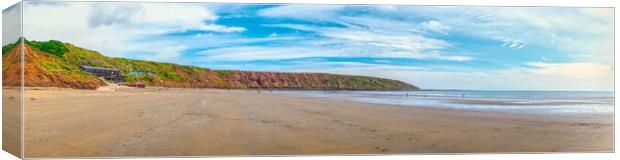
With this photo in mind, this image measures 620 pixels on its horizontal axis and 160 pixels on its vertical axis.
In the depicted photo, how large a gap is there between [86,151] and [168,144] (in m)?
0.94

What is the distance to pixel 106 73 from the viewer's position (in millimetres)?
8625

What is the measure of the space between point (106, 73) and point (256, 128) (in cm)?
197

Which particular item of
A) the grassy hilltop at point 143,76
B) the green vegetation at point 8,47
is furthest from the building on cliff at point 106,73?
the green vegetation at point 8,47

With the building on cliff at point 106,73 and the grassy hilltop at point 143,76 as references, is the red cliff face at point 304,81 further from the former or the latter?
the building on cliff at point 106,73

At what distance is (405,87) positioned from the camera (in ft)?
31.8

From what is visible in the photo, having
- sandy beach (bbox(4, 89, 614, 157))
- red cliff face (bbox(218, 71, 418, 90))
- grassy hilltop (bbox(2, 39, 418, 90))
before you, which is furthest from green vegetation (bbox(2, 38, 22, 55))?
red cliff face (bbox(218, 71, 418, 90))

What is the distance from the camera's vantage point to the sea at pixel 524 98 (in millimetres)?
9430

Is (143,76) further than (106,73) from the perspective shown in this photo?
Yes

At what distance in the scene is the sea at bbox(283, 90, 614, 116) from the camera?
371 inches

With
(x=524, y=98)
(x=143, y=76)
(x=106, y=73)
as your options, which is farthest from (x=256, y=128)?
(x=524, y=98)

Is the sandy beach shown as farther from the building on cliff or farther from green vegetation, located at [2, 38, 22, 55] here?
green vegetation, located at [2, 38, 22, 55]

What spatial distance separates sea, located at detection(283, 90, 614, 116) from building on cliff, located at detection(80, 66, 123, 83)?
263 centimetres

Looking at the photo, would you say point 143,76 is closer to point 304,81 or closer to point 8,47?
point 8,47

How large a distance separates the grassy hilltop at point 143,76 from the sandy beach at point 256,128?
156 mm
